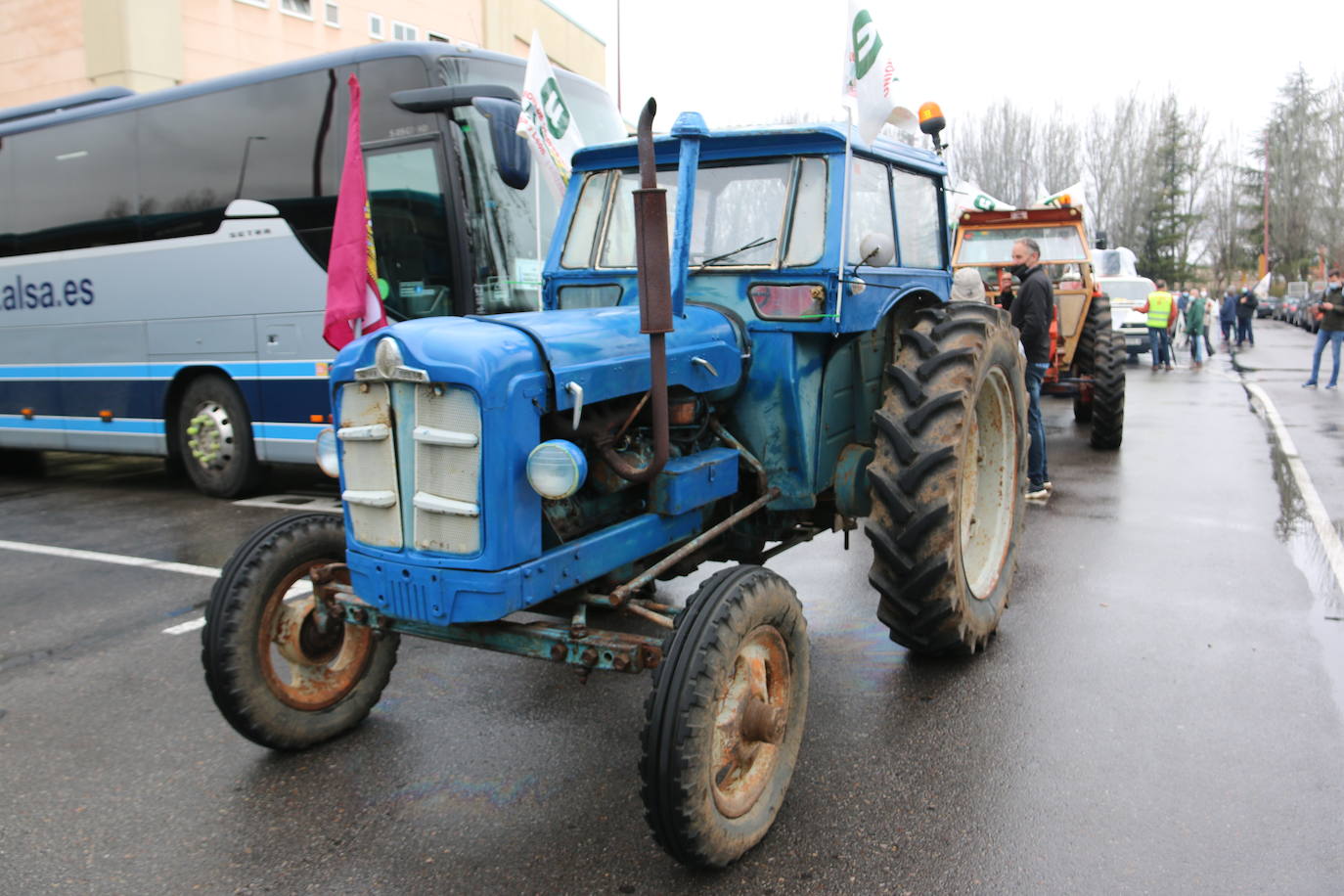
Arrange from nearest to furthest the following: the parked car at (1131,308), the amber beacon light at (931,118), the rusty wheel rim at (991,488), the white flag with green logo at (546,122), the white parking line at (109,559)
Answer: the rusty wheel rim at (991,488) → the amber beacon light at (931,118) → the white flag with green logo at (546,122) → the white parking line at (109,559) → the parked car at (1131,308)

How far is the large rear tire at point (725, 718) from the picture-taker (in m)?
2.57

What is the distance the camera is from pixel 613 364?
314cm

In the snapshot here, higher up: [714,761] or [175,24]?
[175,24]

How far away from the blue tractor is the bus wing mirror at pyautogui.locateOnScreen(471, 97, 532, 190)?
2.77ft

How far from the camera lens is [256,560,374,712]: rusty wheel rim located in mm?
3447

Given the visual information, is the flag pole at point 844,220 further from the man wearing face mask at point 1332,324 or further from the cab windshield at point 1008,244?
the man wearing face mask at point 1332,324

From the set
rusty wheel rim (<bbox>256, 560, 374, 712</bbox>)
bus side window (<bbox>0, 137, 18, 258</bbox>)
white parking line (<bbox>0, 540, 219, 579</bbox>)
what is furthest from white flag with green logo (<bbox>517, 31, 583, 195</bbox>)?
bus side window (<bbox>0, 137, 18, 258</bbox>)

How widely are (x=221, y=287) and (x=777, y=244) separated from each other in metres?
6.07

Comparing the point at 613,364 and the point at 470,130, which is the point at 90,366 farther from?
the point at 613,364

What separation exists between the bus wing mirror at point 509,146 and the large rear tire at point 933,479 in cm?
218

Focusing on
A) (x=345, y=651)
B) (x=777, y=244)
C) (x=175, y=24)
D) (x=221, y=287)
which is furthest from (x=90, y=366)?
(x=175, y=24)

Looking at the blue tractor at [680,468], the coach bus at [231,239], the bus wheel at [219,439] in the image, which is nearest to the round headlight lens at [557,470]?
the blue tractor at [680,468]

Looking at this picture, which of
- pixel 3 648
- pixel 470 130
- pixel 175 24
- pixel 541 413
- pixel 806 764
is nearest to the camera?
pixel 541 413

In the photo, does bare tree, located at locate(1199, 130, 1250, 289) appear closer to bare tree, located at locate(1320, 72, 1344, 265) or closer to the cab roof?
bare tree, located at locate(1320, 72, 1344, 265)
